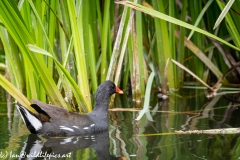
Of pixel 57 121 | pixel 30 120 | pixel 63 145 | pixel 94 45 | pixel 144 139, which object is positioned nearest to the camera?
pixel 63 145

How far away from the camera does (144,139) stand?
4801 millimetres

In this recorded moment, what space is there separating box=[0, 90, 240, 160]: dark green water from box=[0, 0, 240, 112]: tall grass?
0.45 meters

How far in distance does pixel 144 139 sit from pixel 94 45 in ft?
7.26

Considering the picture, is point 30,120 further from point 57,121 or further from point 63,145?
point 63,145

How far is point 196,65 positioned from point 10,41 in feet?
9.73

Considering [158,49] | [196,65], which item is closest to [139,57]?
[158,49]

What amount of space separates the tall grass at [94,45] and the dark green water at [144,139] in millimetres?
451

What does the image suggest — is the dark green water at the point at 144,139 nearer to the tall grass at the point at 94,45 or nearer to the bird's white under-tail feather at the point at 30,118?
the bird's white under-tail feather at the point at 30,118

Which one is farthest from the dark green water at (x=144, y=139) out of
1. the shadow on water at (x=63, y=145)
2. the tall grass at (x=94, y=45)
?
→ the tall grass at (x=94, y=45)

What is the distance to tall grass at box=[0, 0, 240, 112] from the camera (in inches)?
196

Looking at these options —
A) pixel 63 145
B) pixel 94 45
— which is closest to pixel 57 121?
pixel 63 145

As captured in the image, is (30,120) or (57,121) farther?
(57,121)

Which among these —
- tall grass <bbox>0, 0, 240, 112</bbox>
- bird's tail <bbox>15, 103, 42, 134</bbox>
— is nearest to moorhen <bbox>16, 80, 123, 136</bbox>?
bird's tail <bbox>15, 103, 42, 134</bbox>

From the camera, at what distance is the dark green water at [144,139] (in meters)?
4.23
